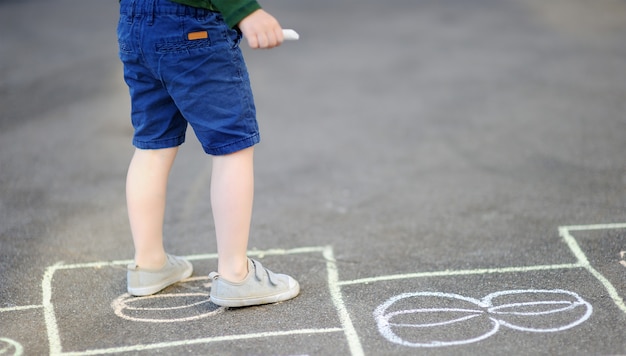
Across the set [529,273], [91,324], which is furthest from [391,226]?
[91,324]

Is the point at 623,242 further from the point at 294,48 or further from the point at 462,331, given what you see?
the point at 294,48

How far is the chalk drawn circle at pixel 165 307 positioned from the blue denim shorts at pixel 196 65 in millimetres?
532

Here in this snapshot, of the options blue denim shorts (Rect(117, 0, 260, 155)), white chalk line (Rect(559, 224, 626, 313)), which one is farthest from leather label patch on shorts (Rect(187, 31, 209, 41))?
white chalk line (Rect(559, 224, 626, 313))

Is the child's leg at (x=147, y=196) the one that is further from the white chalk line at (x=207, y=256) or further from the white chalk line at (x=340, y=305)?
the white chalk line at (x=340, y=305)

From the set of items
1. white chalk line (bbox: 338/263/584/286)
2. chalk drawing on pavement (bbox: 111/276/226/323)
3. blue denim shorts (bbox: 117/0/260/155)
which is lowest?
white chalk line (bbox: 338/263/584/286)

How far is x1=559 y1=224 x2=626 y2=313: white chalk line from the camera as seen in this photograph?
2.70 meters

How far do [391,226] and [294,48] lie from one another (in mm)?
3449

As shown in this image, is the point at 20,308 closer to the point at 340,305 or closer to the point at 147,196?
the point at 147,196

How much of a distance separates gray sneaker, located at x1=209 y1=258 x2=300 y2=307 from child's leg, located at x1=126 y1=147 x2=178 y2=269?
0.84 ft

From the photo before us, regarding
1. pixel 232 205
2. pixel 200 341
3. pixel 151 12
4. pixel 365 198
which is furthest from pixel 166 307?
pixel 365 198

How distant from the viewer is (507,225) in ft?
11.2

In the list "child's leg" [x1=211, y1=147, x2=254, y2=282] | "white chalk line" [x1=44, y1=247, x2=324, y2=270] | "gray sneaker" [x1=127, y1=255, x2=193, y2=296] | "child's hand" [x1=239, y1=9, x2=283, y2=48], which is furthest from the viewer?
"white chalk line" [x1=44, y1=247, x2=324, y2=270]

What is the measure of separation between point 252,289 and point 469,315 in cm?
70

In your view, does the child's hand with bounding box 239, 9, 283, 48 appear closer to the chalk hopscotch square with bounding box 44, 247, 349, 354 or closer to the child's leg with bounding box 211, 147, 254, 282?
the child's leg with bounding box 211, 147, 254, 282
